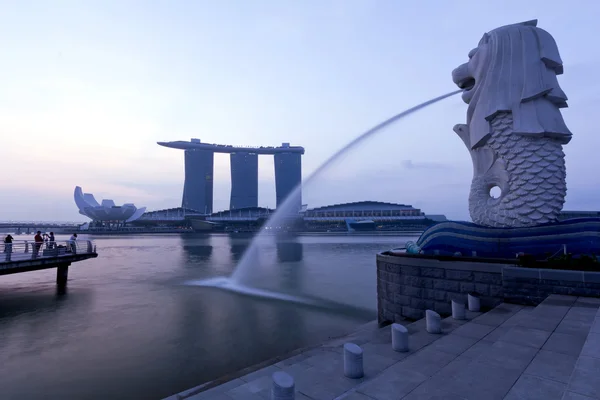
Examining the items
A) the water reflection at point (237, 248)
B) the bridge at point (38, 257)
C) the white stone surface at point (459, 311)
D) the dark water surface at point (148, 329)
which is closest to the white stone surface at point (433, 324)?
the white stone surface at point (459, 311)

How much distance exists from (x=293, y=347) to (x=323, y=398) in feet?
18.3

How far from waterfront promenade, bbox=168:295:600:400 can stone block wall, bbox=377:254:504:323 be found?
166cm

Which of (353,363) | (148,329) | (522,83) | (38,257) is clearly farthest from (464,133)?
(38,257)

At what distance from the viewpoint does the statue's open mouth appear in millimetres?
16394

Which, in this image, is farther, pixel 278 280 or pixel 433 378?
pixel 278 280

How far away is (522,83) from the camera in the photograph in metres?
14.0

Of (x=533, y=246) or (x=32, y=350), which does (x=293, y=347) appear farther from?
(x=533, y=246)

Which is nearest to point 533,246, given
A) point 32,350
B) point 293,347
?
point 293,347

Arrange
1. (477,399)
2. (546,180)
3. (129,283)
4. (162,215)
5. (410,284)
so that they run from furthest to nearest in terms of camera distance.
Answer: (162,215) → (129,283) → (546,180) → (410,284) → (477,399)

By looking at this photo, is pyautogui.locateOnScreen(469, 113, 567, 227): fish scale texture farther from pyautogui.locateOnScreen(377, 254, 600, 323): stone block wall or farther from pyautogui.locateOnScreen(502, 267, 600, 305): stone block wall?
pyautogui.locateOnScreen(502, 267, 600, 305): stone block wall

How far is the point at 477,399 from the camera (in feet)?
14.4

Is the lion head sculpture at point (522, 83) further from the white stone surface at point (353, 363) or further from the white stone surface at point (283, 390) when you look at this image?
the white stone surface at point (283, 390)

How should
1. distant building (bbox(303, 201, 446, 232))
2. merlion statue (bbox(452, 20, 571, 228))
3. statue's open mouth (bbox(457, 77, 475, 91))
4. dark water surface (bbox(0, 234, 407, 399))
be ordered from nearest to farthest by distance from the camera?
dark water surface (bbox(0, 234, 407, 399)), merlion statue (bbox(452, 20, 571, 228)), statue's open mouth (bbox(457, 77, 475, 91)), distant building (bbox(303, 201, 446, 232))

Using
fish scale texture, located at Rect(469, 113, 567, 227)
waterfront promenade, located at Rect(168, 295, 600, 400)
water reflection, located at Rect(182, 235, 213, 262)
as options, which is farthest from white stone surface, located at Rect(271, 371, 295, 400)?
water reflection, located at Rect(182, 235, 213, 262)
